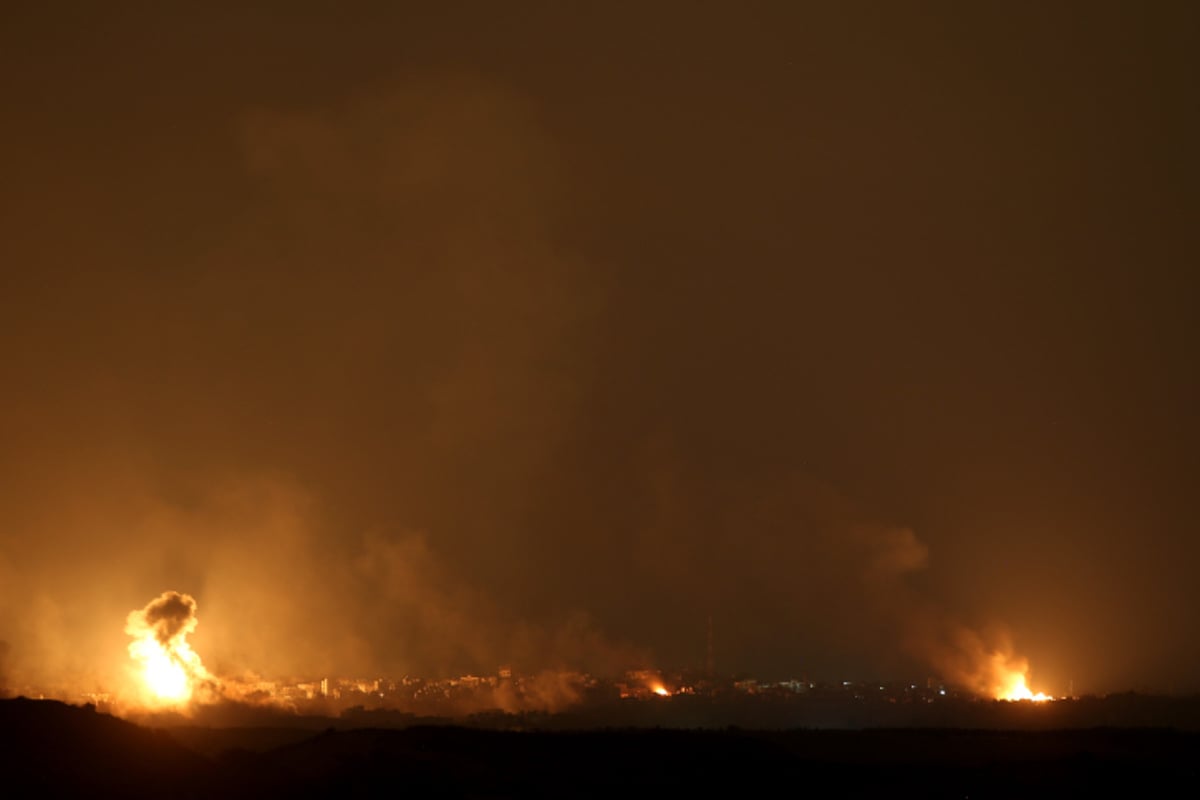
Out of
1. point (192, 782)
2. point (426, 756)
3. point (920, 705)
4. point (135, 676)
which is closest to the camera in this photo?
point (192, 782)

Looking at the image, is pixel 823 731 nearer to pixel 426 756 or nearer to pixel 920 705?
pixel 426 756

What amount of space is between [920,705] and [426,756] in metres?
57.7

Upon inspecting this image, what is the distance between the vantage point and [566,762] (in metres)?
43.0

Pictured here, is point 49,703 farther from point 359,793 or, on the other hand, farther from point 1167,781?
point 1167,781

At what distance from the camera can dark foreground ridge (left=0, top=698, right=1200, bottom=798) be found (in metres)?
35.2

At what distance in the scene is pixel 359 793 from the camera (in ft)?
120

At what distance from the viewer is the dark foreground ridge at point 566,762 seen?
35250 millimetres

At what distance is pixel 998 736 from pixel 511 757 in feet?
75.3

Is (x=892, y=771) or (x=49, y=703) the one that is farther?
(x=892, y=771)

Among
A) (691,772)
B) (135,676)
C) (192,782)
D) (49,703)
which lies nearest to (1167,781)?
(691,772)

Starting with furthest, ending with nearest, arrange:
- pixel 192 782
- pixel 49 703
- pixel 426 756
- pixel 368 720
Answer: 1. pixel 368 720
2. pixel 426 756
3. pixel 49 703
4. pixel 192 782

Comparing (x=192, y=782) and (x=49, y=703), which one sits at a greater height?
(x=49, y=703)

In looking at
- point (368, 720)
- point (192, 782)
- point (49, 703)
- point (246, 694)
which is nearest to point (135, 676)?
point (246, 694)

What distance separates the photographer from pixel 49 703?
127ft
